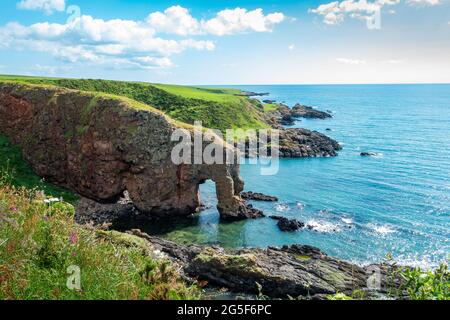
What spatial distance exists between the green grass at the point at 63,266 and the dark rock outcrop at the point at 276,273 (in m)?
23.1

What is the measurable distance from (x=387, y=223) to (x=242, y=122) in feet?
215

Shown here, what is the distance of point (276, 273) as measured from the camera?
114 ft

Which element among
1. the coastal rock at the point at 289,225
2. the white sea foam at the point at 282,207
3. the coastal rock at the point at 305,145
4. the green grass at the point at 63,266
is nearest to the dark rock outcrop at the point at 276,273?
the coastal rock at the point at 289,225

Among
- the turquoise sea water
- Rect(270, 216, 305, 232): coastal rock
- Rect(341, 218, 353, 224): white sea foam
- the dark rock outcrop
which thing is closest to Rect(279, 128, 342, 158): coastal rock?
the turquoise sea water

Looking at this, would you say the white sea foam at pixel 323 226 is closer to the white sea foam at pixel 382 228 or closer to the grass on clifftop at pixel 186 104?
the white sea foam at pixel 382 228

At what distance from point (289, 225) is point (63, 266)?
42263 millimetres

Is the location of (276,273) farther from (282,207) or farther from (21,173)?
(21,173)

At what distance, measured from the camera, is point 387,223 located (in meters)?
52.6

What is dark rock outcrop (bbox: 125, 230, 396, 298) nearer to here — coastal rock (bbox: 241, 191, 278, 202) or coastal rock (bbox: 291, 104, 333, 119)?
coastal rock (bbox: 241, 191, 278, 202)

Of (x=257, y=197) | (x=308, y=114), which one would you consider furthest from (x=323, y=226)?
(x=308, y=114)

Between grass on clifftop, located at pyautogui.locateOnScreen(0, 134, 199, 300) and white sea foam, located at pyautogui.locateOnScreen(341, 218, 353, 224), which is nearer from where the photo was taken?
grass on clifftop, located at pyautogui.locateOnScreen(0, 134, 199, 300)

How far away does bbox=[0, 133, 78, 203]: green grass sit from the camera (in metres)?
54.4

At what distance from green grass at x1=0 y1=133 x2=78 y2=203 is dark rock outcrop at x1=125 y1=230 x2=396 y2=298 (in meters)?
23.8

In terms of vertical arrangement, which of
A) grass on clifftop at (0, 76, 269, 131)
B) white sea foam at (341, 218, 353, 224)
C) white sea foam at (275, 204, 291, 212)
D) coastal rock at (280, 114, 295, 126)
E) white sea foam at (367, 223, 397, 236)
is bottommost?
white sea foam at (367, 223, 397, 236)
